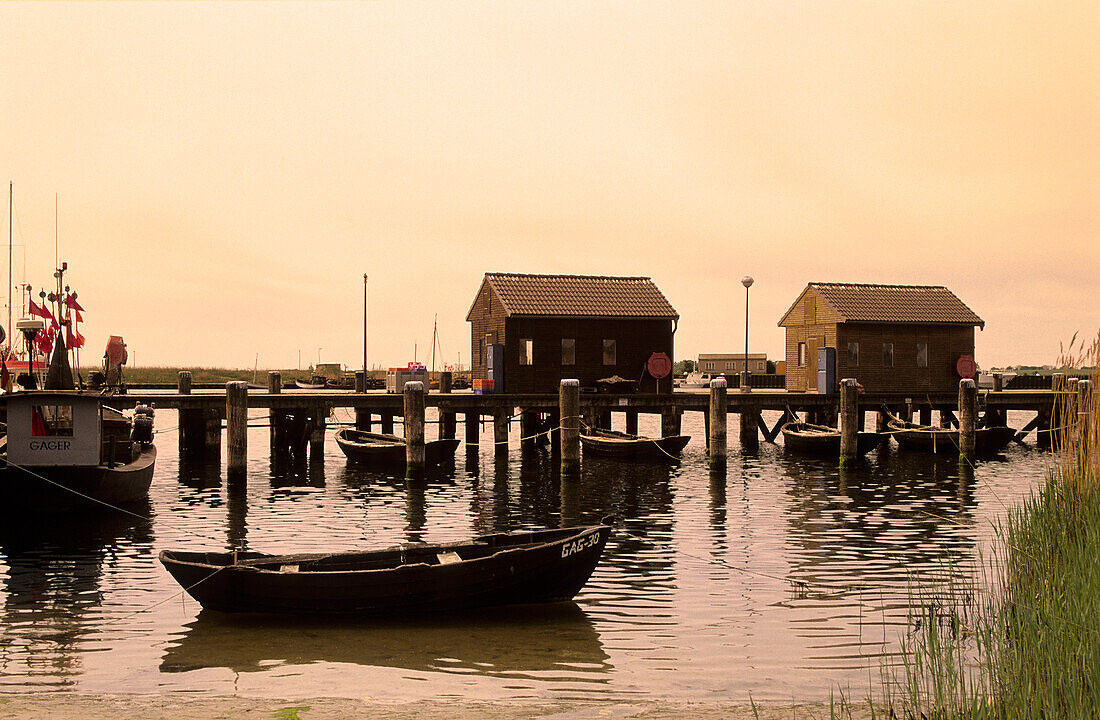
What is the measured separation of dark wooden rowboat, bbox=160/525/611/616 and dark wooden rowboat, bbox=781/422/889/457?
83.1ft

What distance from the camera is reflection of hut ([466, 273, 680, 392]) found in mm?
41188

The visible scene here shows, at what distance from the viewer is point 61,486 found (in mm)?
25328

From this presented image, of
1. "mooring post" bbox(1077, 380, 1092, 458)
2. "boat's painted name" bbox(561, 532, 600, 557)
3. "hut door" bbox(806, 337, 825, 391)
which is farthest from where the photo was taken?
"hut door" bbox(806, 337, 825, 391)

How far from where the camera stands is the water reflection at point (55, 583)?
43.5 ft

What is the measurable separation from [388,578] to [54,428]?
1459 centimetres

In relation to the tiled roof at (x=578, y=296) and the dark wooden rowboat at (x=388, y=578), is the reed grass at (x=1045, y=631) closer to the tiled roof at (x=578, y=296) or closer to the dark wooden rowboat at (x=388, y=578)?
the dark wooden rowboat at (x=388, y=578)

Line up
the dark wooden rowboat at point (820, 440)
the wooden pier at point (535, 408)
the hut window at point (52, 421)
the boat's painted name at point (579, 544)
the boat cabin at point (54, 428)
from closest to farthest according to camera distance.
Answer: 1. the boat's painted name at point (579, 544)
2. the boat cabin at point (54, 428)
3. the hut window at point (52, 421)
4. the wooden pier at point (535, 408)
5. the dark wooden rowboat at point (820, 440)

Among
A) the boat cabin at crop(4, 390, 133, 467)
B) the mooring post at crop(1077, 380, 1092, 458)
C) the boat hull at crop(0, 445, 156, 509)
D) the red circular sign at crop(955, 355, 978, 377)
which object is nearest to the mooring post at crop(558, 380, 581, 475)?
the boat hull at crop(0, 445, 156, 509)

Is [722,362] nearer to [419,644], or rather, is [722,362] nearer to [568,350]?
[568,350]

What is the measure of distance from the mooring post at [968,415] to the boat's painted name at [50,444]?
29272 millimetres

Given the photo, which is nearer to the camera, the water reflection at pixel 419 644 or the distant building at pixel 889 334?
the water reflection at pixel 419 644

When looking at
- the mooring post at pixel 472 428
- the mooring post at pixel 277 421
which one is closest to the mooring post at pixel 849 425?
the mooring post at pixel 472 428

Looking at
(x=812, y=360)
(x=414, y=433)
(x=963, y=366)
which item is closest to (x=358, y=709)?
(x=414, y=433)

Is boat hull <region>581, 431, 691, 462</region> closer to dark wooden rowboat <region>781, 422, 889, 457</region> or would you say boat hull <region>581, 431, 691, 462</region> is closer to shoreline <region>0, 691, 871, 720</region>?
dark wooden rowboat <region>781, 422, 889, 457</region>
